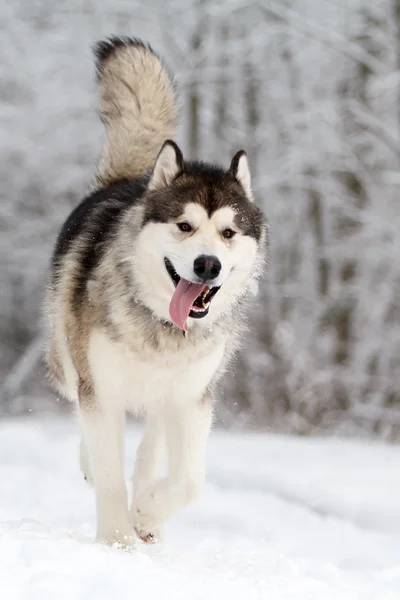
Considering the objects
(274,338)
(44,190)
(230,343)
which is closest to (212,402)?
(230,343)

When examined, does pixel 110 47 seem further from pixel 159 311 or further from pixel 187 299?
pixel 187 299

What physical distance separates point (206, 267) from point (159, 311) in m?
0.46

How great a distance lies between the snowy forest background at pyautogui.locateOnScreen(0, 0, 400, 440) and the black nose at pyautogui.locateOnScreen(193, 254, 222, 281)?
849 centimetres

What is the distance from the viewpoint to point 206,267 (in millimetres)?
3602

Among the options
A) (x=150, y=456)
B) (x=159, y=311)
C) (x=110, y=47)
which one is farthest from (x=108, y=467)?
(x=110, y=47)

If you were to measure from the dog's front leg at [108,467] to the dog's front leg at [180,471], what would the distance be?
152 mm

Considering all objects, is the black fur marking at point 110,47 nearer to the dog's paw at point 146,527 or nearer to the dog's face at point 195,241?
the dog's face at point 195,241

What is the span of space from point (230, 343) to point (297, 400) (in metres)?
7.73

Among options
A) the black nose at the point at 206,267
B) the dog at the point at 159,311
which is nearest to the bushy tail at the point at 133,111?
the dog at the point at 159,311

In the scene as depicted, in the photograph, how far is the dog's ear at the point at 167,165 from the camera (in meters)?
4.05

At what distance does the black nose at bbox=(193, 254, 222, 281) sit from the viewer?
3600mm

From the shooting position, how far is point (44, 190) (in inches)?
539

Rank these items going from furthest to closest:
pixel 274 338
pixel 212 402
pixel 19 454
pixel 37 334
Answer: pixel 37 334 < pixel 274 338 < pixel 19 454 < pixel 212 402

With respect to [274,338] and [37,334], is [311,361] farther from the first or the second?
[37,334]
